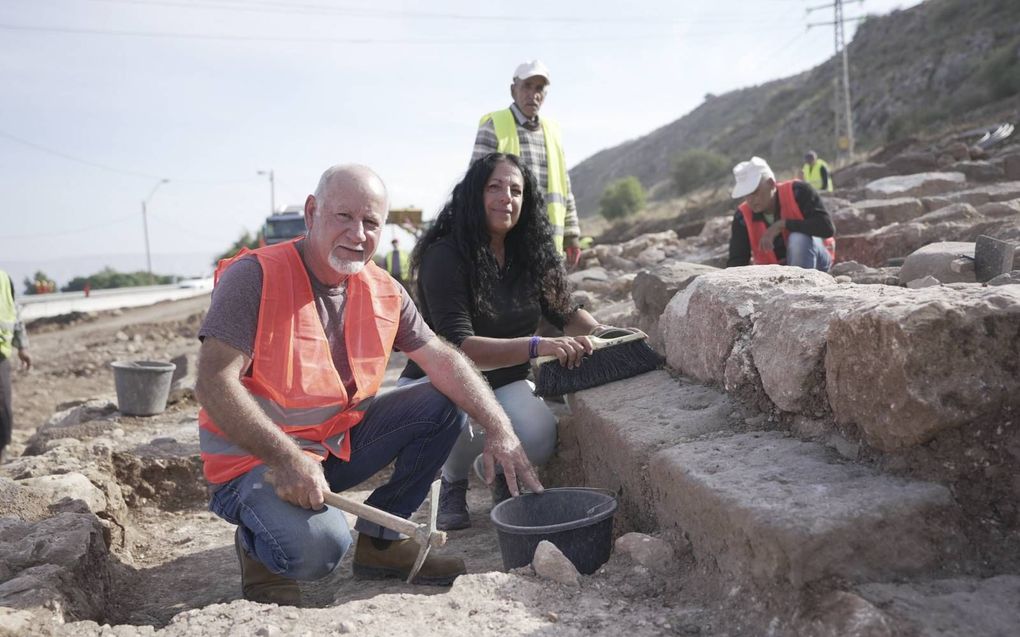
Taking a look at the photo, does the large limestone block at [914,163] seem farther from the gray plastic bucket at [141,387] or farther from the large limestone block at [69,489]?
the large limestone block at [69,489]

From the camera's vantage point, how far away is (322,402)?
8.58 ft

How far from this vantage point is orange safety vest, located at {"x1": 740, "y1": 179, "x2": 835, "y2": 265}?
5.05 metres

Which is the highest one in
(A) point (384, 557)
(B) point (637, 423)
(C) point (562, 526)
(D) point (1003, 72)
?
(D) point (1003, 72)

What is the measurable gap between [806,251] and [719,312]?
215 cm

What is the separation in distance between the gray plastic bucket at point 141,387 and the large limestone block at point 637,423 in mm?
3386

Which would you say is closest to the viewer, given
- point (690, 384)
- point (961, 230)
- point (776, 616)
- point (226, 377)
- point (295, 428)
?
point (776, 616)

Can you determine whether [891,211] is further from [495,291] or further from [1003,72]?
[1003,72]

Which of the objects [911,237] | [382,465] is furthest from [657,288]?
[911,237]

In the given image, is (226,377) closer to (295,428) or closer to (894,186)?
(295,428)

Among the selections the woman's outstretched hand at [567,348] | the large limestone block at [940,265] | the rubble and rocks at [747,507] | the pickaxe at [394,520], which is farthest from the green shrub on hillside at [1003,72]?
the pickaxe at [394,520]

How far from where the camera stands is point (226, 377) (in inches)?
92.5

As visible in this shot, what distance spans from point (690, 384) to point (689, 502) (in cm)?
108

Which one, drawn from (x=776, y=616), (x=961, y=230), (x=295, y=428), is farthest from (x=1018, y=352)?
(x=961, y=230)

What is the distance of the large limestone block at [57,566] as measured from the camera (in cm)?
234
